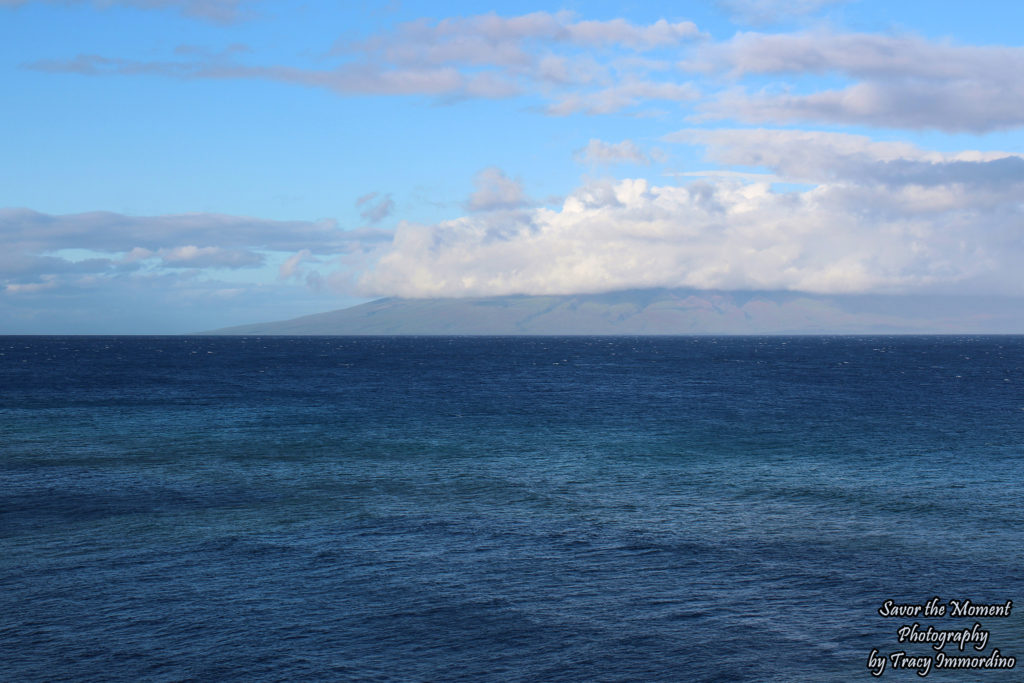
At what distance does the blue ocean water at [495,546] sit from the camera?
30.1 m

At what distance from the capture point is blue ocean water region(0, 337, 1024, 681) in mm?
30094

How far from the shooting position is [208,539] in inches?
1742

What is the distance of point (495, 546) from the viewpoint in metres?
43.2

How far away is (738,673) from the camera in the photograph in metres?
28.5

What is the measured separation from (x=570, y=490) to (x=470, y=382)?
102 metres

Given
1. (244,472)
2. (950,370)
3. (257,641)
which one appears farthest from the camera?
(950,370)

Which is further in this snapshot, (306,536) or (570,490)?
(570,490)

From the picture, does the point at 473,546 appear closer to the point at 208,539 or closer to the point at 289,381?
the point at 208,539

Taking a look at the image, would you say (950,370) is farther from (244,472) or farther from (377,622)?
(377,622)

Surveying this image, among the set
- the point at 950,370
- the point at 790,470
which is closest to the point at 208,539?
the point at 790,470

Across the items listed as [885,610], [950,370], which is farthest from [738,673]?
[950,370]

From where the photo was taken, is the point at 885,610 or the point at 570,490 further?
the point at 570,490

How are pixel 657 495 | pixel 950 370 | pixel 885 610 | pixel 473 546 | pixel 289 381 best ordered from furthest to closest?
pixel 950 370, pixel 289 381, pixel 657 495, pixel 473 546, pixel 885 610

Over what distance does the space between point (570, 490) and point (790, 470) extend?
19676 mm
